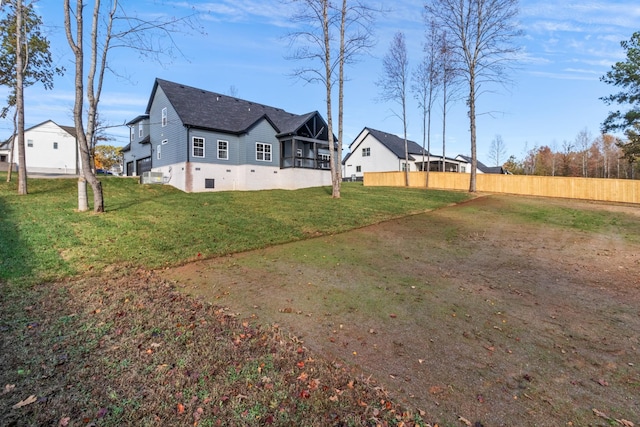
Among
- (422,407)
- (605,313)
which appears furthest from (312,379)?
(605,313)

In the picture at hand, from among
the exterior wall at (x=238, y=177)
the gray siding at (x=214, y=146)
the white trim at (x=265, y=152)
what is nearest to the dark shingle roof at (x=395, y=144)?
the exterior wall at (x=238, y=177)

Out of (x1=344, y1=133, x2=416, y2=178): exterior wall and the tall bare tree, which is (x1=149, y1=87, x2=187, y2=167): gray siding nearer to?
the tall bare tree

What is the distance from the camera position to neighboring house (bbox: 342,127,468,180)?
127 feet

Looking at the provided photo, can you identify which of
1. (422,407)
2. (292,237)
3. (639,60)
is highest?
(639,60)

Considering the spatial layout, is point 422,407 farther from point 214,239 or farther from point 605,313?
point 214,239

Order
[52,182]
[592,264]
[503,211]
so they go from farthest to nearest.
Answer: [52,182], [503,211], [592,264]

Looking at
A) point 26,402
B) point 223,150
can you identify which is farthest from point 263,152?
point 26,402

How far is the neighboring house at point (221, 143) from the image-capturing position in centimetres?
2092

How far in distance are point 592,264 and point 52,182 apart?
24.5 m

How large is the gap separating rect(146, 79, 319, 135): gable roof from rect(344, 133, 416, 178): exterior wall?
16266 mm

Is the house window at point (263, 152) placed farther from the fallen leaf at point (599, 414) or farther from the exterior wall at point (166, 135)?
the fallen leaf at point (599, 414)

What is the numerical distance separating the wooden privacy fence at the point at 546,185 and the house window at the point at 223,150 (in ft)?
55.0

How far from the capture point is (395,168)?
3794cm

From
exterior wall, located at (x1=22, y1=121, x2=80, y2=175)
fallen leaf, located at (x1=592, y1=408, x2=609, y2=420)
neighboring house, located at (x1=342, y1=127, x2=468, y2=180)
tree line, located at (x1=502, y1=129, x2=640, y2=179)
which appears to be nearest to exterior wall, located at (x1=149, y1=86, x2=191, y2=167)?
fallen leaf, located at (x1=592, y1=408, x2=609, y2=420)
